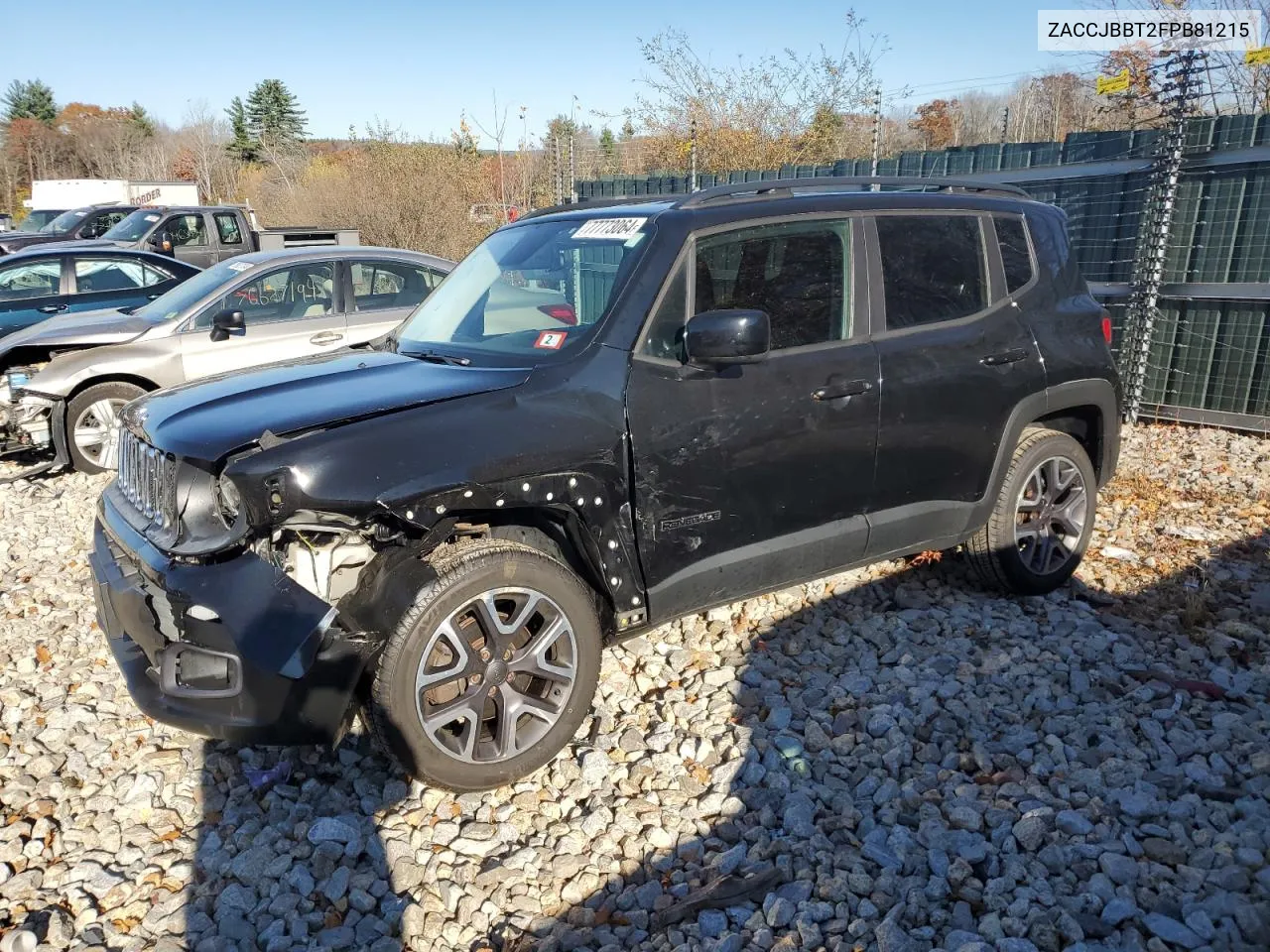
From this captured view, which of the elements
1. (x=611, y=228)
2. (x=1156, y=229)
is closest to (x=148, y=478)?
(x=611, y=228)

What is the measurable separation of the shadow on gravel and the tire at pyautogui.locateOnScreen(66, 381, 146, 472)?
4.71m

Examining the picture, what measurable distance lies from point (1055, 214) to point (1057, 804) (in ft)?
10.1

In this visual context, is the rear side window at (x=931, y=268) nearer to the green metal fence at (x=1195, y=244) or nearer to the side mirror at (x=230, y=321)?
the green metal fence at (x=1195, y=244)

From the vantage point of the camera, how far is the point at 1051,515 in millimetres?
4770

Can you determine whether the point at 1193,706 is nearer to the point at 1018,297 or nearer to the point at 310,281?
the point at 1018,297

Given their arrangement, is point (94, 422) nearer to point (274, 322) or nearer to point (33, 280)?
point (274, 322)

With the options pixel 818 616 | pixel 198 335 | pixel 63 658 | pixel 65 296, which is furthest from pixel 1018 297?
pixel 65 296

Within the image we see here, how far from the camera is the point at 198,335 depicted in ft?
A: 24.2

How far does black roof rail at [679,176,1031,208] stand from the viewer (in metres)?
3.86

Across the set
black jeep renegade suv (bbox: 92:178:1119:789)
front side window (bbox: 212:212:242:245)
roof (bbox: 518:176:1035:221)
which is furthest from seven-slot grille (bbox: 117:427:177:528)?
front side window (bbox: 212:212:242:245)

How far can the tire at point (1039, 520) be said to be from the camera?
4566 mm

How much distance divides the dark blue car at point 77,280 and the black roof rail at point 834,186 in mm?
7772

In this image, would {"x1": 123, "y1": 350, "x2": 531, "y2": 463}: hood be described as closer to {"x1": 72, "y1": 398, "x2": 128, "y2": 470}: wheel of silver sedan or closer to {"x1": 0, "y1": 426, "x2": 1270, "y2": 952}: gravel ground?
{"x1": 0, "y1": 426, "x2": 1270, "y2": 952}: gravel ground

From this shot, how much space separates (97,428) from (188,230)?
9.60 metres
